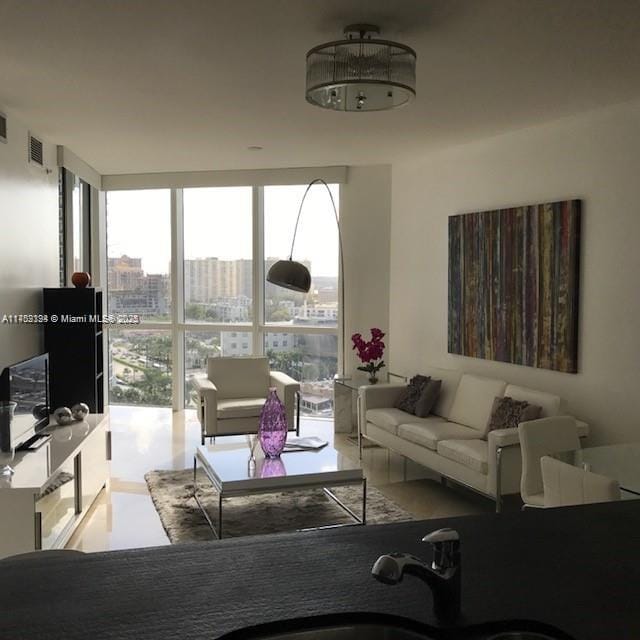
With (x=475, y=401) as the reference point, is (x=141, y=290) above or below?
above

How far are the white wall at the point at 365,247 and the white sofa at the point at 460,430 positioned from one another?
1.20 m

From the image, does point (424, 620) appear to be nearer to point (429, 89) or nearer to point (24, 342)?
point (429, 89)

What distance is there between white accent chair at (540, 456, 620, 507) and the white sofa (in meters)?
1.25

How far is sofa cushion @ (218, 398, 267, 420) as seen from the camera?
6125 mm

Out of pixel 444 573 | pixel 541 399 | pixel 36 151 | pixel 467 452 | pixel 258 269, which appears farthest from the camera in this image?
pixel 258 269

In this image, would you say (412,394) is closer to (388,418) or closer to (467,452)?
(388,418)

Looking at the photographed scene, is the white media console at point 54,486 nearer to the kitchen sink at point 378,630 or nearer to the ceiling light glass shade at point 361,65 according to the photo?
the ceiling light glass shade at point 361,65

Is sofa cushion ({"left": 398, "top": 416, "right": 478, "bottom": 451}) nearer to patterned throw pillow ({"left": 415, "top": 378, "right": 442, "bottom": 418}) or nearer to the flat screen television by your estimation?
patterned throw pillow ({"left": 415, "top": 378, "right": 442, "bottom": 418})

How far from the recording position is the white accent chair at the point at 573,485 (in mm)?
2709

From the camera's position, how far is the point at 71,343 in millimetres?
5551

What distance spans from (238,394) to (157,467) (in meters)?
A: 1.28

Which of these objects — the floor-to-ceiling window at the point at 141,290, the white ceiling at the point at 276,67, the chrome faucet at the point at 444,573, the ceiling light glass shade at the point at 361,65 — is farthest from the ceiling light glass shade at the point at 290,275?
the chrome faucet at the point at 444,573

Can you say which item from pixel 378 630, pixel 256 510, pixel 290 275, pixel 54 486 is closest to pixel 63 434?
pixel 54 486

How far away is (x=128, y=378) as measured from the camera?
8.07m
